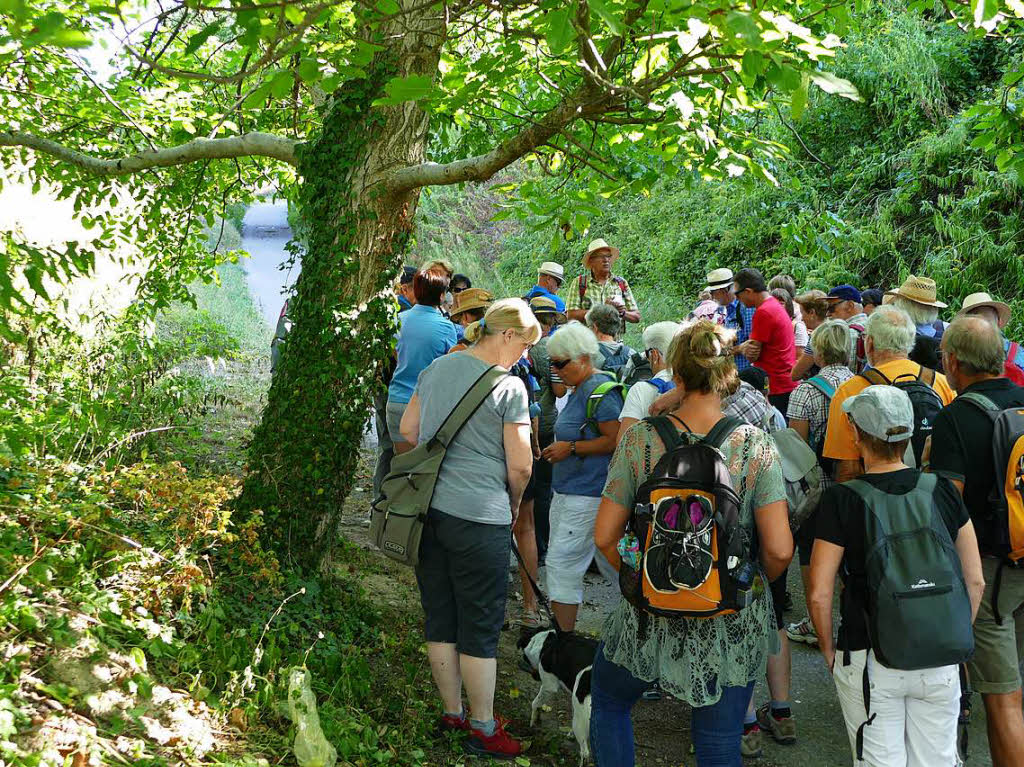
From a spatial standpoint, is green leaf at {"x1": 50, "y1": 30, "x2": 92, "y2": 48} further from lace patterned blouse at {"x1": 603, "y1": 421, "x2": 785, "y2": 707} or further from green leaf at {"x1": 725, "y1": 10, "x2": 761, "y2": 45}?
lace patterned blouse at {"x1": 603, "y1": 421, "x2": 785, "y2": 707}

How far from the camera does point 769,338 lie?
22.8 feet

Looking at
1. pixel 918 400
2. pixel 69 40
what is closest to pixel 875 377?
pixel 918 400

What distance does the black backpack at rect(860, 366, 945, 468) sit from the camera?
13.7 ft

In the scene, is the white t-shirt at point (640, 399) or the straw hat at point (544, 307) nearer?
the white t-shirt at point (640, 399)

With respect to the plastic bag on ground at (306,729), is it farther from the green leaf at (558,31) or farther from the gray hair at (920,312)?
the gray hair at (920,312)

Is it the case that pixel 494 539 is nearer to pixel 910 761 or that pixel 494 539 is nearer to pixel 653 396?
pixel 653 396

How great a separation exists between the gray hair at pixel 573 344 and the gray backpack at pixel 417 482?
0.92 m

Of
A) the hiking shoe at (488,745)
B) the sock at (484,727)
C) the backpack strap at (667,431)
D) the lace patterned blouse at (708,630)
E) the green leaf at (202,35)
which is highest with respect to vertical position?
the green leaf at (202,35)

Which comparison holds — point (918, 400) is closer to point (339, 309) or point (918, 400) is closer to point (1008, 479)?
point (1008, 479)

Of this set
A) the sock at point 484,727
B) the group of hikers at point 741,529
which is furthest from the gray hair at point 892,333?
the sock at point 484,727

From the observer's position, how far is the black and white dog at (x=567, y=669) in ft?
13.2

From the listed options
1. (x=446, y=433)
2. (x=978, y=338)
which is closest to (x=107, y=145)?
(x=446, y=433)

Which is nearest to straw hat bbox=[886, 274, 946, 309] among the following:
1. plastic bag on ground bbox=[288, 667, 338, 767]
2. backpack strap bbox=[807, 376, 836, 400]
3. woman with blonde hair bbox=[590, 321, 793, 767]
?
backpack strap bbox=[807, 376, 836, 400]

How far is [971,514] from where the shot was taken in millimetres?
3551
